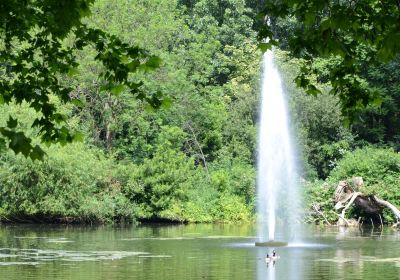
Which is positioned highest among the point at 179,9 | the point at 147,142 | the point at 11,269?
the point at 179,9

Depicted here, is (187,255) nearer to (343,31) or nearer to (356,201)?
(356,201)

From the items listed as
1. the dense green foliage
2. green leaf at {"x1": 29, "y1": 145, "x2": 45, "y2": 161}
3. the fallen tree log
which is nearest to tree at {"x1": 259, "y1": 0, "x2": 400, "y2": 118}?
green leaf at {"x1": 29, "y1": 145, "x2": 45, "y2": 161}

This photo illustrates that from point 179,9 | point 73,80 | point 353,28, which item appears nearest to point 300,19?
point 353,28

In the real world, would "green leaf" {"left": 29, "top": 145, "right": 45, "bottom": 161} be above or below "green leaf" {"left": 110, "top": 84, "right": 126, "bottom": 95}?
below

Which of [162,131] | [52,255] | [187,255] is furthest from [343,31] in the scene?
[162,131]

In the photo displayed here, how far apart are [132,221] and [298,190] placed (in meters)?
8.63

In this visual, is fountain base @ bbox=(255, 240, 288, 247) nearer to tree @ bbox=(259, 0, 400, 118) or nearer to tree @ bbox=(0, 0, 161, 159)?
tree @ bbox=(0, 0, 161, 159)

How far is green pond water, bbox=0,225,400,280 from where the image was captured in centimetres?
2326

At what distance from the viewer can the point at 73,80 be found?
2023 inches

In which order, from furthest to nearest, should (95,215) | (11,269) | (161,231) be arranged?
(95,215), (161,231), (11,269)

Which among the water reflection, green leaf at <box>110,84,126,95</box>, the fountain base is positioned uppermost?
green leaf at <box>110,84,126,95</box>

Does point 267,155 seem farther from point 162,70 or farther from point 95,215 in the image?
point 162,70

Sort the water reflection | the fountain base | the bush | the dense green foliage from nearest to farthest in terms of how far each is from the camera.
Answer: the water reflection → the fountain base → the bush → the dense green foliage

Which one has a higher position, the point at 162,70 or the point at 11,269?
the point at 162,70
